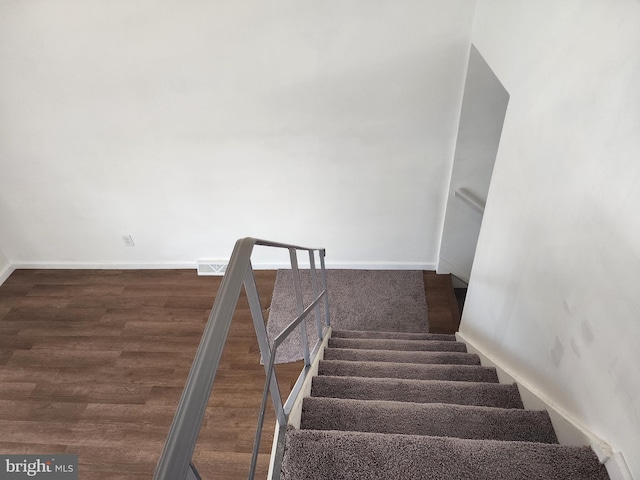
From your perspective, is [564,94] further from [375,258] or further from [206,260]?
[206,260]

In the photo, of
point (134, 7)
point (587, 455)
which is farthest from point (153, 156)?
point (587, 455)

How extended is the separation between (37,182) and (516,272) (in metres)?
3.89

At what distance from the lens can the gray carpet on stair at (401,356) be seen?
238cm

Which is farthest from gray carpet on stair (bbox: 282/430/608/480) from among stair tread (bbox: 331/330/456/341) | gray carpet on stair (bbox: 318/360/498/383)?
stair tread (bbox: 331/330/456/341)

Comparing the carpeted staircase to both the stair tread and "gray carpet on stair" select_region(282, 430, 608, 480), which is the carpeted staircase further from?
the stair tread

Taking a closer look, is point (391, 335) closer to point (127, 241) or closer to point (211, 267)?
point (211, 267)

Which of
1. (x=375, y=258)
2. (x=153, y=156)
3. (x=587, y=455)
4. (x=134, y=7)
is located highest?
(x=134, y=7)

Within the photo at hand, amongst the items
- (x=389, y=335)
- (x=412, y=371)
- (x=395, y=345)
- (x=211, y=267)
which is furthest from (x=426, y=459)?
(x=211, y=267)

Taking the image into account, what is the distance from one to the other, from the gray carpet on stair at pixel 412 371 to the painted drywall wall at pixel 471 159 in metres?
1.52

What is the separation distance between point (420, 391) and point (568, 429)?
25.0 inches

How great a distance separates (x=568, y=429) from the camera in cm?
130

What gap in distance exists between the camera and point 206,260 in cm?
387

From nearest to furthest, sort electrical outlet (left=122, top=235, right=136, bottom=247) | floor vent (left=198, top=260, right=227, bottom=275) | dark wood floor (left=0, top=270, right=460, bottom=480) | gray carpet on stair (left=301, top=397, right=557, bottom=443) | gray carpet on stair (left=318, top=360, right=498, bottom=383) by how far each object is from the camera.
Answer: gray carpet on stair (left=301, top=397, right=557, bottom=443) < gray carpet on stair (left=318, top=360, right=498, bottom=383) < dark wood floor (left=0, top=270, right=460, bottom=480) < electrical outlet (left=122, top=235, right=136, bottom=247) < floor vent (left=198, top=260, right=227, bottom=275)

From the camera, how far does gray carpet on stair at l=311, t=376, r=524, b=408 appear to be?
174 cm
